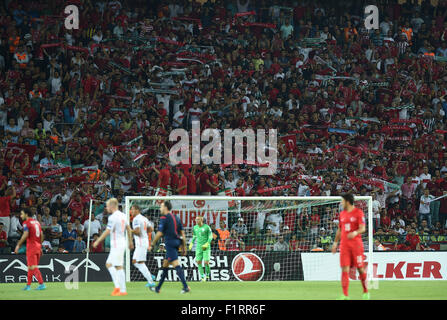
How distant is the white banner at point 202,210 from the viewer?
2238 cm

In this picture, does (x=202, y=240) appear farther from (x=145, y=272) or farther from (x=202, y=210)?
(x=145, y=272)

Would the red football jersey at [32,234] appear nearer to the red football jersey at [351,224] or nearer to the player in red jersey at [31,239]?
the player in red jersey at [31,239]

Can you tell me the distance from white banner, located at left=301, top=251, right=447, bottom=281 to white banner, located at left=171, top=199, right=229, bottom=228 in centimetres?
289

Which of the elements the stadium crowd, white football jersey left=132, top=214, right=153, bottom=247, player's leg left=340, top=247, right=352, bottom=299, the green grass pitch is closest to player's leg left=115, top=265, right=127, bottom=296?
the green grass pitch

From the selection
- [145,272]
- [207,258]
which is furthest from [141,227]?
[207,258]

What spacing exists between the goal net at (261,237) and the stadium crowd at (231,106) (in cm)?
9

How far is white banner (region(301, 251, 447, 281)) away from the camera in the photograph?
21906 millimetres

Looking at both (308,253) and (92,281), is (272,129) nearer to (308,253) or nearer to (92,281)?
(308,253)

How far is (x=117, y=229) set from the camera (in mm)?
13836

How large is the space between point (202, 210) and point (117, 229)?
8768mm

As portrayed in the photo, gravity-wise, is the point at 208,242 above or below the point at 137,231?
below

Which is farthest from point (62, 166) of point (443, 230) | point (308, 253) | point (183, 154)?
point (443, 230)

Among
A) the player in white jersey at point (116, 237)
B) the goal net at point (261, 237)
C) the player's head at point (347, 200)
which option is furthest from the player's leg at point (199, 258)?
the player's head at point (347, 200)
